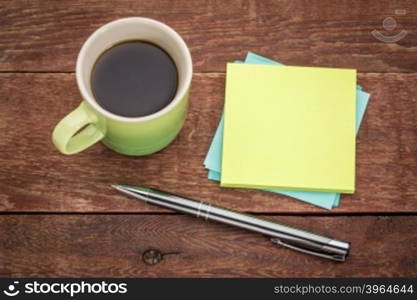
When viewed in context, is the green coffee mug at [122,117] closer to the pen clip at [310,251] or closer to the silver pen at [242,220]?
the silver pen at [242,220]

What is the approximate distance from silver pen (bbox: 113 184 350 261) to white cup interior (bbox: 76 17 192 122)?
0.13 m

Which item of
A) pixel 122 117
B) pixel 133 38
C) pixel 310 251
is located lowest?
pixel 310 251

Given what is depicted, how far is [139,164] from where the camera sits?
0.83 meters

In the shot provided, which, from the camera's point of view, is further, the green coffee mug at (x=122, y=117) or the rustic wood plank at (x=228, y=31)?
the rustic wood plank at (x=228, y=31)

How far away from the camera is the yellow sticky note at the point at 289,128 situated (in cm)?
82

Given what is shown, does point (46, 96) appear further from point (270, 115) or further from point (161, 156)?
point (270, 115)

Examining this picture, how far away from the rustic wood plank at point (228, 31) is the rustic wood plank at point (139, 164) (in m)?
0.03

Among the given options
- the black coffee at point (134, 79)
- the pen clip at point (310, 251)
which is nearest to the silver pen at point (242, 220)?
the pen clip at point (310, 251)

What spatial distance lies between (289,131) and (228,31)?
0.51ft

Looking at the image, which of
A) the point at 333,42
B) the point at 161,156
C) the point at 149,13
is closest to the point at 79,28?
the point at 149,13

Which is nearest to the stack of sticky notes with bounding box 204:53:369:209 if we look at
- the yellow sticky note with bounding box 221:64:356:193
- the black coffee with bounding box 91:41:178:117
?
the yellow sticky note with bounding box 221:64:356:193

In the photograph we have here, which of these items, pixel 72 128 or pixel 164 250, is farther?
pixel 164 250

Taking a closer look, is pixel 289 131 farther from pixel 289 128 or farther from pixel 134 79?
pixel 134 79

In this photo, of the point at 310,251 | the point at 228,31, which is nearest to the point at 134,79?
the point at 228,31
